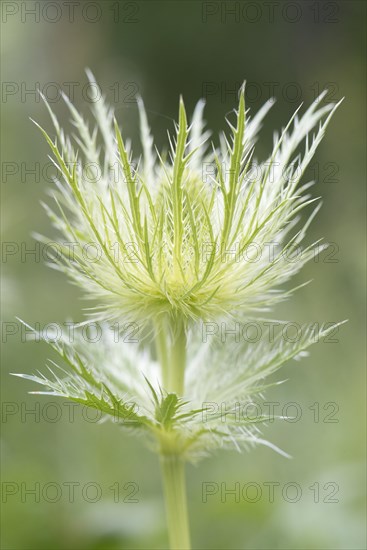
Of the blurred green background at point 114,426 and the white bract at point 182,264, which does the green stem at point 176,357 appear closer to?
the white bract at point 182,264

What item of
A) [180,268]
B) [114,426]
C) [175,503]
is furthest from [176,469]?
[114,426]

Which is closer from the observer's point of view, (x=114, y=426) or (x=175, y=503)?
(x=175, y=503)

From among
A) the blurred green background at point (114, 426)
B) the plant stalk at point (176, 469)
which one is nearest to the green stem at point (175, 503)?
the plant stalk at point (176, 469)

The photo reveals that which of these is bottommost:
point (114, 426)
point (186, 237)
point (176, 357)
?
point (114, 426)

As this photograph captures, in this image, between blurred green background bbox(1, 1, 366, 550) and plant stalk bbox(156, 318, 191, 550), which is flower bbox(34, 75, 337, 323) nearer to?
→ plant stalk bbox(156, 318, 191, 550)

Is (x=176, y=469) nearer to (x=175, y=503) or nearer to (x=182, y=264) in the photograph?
(x=175, y=503)

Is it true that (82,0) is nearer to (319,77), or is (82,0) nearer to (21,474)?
(319,77)
